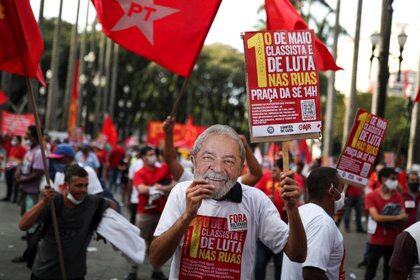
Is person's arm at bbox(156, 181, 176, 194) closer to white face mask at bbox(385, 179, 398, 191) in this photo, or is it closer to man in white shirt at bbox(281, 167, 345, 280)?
white face mask at bbox(385, 179, 398, 191)

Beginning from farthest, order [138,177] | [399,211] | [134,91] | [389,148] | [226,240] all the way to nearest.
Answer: [389,148] < [134,91] < [138,177] < [399,211] < [226,240]

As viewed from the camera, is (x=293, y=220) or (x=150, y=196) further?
(x=150, y=196)

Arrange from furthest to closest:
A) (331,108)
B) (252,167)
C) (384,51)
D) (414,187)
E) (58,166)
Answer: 1. (331,108)
2. (384,51)
3. (414,187)
4. (58,166)
5. (252,167)

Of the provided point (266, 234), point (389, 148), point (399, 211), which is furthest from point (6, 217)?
point (389, 148)

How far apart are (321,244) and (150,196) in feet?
17.0

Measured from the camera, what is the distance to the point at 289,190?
304cm

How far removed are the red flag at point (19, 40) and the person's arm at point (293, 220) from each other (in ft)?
8.82

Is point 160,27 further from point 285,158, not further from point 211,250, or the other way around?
point 211,250

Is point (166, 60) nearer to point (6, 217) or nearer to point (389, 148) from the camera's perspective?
point (6, 217)

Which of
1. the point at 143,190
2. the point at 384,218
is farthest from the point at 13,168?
the point at 384,218

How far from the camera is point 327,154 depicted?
2238 centimetres

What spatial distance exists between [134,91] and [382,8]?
146 feet

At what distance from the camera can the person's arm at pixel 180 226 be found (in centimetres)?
288

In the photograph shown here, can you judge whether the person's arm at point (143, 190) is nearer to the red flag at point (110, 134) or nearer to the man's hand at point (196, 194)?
the man's hand at point (196, 194)
